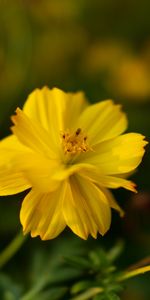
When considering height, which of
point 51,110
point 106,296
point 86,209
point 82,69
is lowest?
point 106,296

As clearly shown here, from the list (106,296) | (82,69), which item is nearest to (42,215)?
(106,296)

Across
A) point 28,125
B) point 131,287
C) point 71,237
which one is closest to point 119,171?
point 28,125

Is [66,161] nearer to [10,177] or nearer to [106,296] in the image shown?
[10,177]

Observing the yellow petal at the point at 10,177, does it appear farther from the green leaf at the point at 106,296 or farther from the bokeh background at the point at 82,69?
the bokeh background at the point at 82,69

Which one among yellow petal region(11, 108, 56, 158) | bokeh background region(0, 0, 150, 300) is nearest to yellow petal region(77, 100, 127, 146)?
yellow petal region(11, 108, 56, 158)

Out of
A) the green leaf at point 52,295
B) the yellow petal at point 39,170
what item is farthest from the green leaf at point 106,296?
the yellow petal at point 39,170

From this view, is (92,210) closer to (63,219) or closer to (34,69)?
(63,219)

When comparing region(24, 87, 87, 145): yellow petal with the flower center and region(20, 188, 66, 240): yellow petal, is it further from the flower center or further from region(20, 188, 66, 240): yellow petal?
region(20, 188, 66, 240): yellow petal
